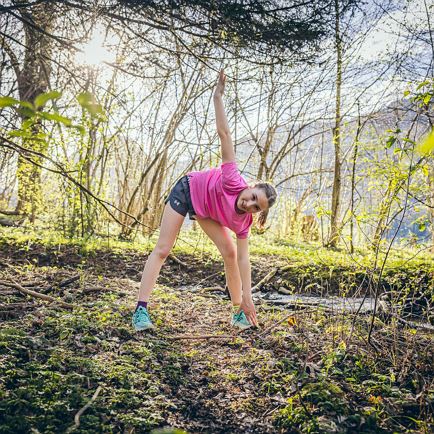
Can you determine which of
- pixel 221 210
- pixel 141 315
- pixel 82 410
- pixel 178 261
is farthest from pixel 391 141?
pixel 178 261

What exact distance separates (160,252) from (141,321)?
48cm

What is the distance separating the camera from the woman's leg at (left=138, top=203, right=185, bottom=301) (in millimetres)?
2994

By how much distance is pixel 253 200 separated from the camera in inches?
111

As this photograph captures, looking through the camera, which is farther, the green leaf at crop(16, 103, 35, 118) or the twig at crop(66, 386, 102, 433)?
the twig at crop(66, 386, 102, 433)

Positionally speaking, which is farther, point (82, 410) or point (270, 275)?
point (270, 275)

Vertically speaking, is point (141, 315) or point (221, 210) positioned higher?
point (221, 210)

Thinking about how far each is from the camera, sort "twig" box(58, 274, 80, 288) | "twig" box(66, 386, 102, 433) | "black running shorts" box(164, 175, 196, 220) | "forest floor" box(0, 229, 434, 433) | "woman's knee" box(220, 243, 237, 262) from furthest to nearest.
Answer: "twig" box(58, 274, 80, 288) < "woman's knee" box(220, 243, 237, 262) < "black running shorts" box(164, 175, 196, 220) < "forest floor" box(0, 229, 434, 433) < "twig" box(66, 386, 102, 433)

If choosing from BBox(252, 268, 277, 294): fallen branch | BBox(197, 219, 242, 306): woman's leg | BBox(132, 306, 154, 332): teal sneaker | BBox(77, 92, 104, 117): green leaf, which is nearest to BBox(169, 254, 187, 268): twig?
BBox(252, 268, 277, 294): fallen branch

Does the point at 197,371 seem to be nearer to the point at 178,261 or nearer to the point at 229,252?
the point at 229,252

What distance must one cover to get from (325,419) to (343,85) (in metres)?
7.46

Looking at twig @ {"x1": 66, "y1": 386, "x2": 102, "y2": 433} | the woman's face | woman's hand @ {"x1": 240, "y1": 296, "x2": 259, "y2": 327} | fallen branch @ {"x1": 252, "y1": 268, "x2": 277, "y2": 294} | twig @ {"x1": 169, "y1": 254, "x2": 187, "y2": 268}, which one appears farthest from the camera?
Answer: twig @ {"x1": 169, "y1": 254, "x2": 187, "y2": 268}

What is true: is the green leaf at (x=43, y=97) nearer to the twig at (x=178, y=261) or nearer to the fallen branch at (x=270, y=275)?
the fallen branch at (x=270, y=275)

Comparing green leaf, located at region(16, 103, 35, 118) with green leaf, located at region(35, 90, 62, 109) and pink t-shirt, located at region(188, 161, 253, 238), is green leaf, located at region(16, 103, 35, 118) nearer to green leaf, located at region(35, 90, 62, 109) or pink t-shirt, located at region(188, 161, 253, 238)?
green leaf, located at region(35, 90, 62, 109)

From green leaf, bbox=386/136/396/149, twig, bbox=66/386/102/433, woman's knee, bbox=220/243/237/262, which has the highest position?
green leaf, bbox=386/136/396/149
